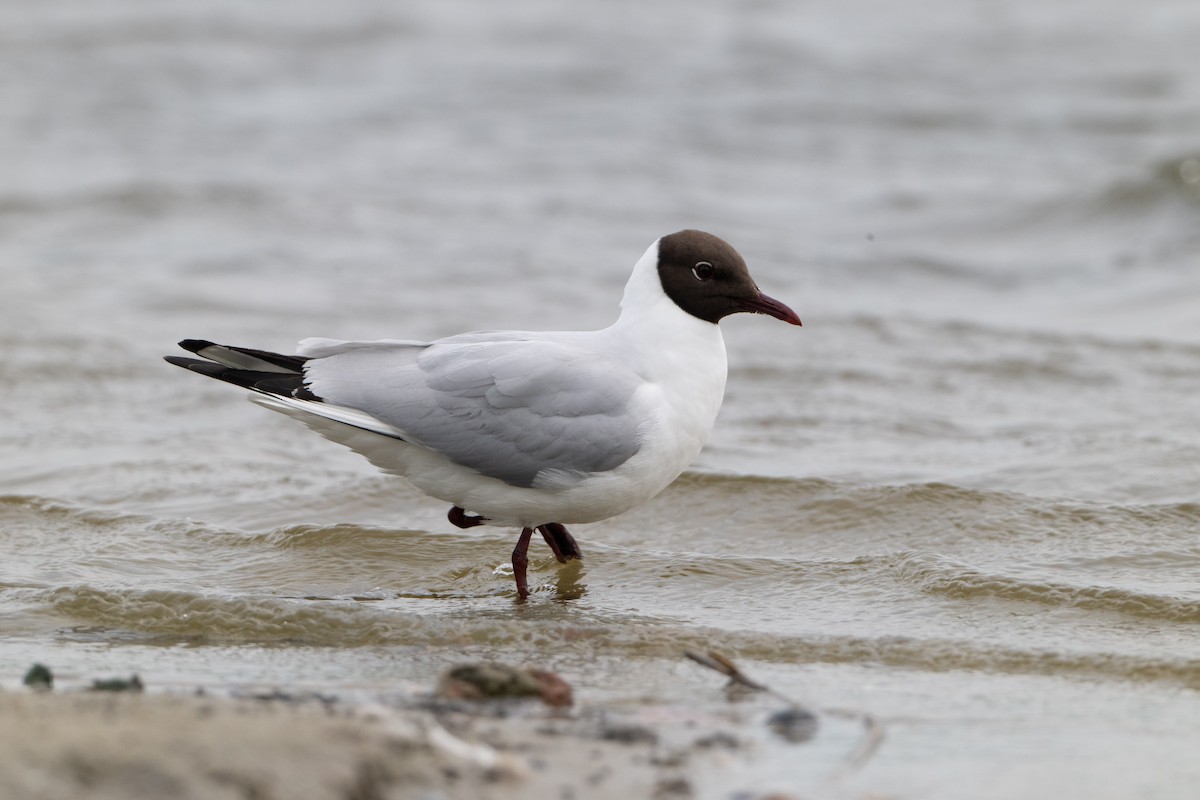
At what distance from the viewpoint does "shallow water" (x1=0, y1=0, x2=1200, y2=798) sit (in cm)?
481

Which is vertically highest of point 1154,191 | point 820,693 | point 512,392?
point 1154,191

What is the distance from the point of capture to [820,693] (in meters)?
4.36

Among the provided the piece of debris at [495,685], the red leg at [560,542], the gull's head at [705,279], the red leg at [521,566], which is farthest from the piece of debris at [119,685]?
the gull's head at [705,279]

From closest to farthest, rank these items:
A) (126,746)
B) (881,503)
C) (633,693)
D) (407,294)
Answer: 1. (126,746)
2. (633,693)
3. (881,503)
4. (407,294)

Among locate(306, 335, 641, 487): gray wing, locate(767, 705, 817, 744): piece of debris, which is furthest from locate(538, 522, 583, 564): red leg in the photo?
locate(767, 705, 817, 744): piece of debris

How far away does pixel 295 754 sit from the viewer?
3164 millimetres

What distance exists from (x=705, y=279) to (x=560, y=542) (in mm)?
1215

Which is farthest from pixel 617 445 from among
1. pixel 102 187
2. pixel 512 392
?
pixel 102 187

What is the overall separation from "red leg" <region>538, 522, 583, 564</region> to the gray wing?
62cm

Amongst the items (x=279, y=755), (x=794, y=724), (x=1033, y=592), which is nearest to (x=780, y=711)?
(x=794, y=724)

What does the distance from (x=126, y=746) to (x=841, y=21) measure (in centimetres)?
1960

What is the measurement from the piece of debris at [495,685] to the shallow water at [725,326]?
0.81 feet

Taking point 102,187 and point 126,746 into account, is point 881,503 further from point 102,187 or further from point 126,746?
point 102,187

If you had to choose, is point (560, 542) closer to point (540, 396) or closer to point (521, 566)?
point (521, 566)
